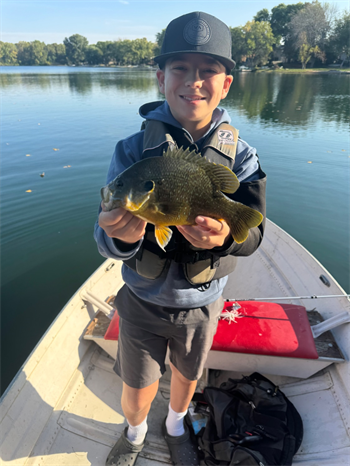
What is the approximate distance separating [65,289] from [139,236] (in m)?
4.85

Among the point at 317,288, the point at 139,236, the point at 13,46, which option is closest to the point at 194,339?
the point at 139,236

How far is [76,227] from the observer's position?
305 inches

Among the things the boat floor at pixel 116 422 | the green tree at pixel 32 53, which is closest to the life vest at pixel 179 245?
the boat floor at pixel 116 422

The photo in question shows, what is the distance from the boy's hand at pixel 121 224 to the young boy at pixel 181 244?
0.4 inches

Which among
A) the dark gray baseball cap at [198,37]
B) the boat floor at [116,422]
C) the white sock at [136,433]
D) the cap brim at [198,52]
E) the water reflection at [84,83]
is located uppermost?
the water reflection at [84,83]

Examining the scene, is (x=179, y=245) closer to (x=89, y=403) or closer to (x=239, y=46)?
(x=89, y=403)

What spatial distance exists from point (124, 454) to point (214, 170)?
2892mm

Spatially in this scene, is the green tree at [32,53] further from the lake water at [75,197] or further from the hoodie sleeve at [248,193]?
the hoodie sleeve at [248,193]

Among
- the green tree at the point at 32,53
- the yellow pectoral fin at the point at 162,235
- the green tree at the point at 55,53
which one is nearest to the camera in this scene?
the yellow pectoral fin at the point at 162,235

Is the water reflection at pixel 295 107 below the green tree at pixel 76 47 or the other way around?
below

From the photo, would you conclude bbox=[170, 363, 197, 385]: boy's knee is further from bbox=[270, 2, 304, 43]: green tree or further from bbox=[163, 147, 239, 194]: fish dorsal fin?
bbox=[270, 2, 304, 43]: green tree

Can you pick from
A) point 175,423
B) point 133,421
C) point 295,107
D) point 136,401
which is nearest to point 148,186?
point 136,401

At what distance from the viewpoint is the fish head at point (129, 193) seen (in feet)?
5.07

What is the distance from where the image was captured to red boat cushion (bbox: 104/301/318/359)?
3.04 meters
